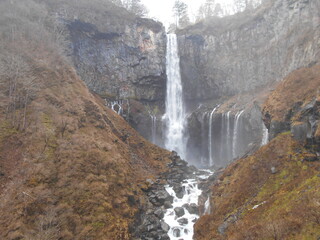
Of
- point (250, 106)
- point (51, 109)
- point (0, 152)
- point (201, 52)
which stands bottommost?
point (0, 152)

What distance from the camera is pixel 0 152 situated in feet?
52.7

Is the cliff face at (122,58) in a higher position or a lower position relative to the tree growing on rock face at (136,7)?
lower

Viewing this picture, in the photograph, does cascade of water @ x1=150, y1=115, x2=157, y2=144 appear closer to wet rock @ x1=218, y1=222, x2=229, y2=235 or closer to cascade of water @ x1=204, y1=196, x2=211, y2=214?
cascade of water @ x1=204, y1=196, x2=211, y2=214

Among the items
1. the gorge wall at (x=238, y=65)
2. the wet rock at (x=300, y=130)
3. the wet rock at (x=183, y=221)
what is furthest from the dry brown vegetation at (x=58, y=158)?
the gorge wall at (x=238, y=65)

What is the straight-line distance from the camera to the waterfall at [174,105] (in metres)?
43.4

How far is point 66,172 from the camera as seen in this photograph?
651 inches

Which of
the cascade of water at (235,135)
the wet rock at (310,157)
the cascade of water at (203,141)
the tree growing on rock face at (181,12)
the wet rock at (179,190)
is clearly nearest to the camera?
the wet rock at (310,157)

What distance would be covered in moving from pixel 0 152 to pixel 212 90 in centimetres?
4130

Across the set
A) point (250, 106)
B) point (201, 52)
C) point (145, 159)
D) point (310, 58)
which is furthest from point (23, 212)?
point (201, 52)

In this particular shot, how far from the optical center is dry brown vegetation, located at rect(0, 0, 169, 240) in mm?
13469

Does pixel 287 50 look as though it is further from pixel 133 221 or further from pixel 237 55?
pixel 133 221

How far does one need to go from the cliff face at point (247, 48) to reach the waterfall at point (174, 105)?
180 centimetres

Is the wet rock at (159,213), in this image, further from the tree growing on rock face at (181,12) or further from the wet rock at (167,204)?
the tree growing on rock face at (181,12)

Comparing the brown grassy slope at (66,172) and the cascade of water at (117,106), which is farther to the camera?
the cascade of water at (117,106)
